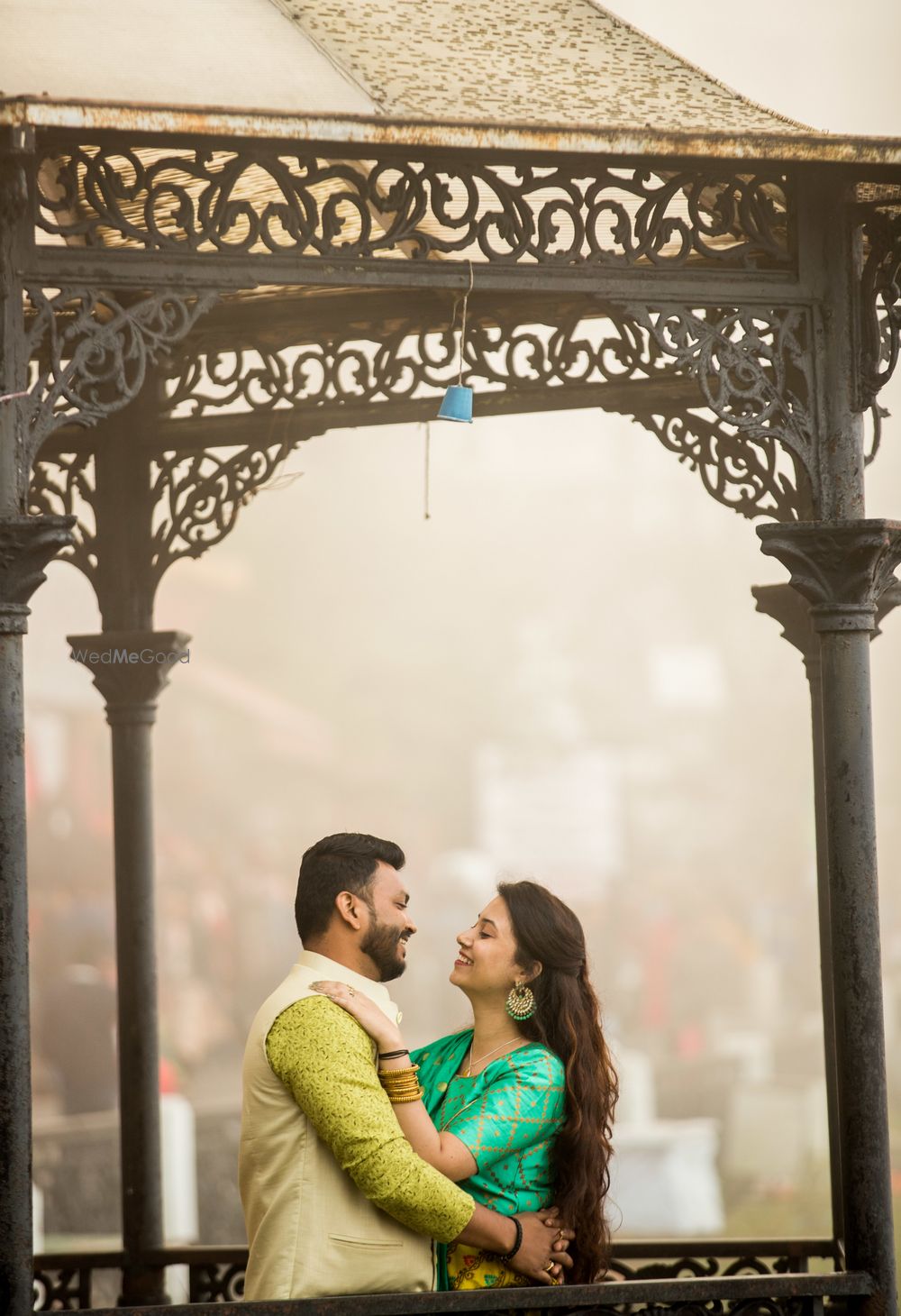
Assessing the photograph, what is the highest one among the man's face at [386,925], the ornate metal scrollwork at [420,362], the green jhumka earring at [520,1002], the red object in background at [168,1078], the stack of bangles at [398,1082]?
the ornate metal scrollwork at [420,362]

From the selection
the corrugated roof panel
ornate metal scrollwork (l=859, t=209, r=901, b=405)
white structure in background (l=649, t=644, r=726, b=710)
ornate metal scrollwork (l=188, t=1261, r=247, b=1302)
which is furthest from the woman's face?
white structure in background (l=649, t=644, r=726, b=710)

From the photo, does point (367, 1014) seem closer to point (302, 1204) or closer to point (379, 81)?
point (302, 1204)

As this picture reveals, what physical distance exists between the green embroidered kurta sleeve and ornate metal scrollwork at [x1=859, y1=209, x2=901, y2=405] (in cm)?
208

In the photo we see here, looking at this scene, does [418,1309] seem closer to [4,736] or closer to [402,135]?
[4,736]

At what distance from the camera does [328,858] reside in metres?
3.74

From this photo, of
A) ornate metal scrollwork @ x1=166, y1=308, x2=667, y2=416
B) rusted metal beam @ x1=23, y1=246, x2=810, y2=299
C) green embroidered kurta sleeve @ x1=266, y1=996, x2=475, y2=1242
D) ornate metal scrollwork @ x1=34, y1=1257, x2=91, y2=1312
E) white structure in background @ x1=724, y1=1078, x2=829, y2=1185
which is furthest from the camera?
white structure in background @ x1=724, y1=1078, x2=829, y2=1185

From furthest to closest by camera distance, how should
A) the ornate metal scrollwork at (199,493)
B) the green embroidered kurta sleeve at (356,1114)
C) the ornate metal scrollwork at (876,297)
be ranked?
the ornate metal scrollwork at (199,493), the ornate metal scrollwork at (876,297), the green embroidered kurta sleeve at (356,1114)

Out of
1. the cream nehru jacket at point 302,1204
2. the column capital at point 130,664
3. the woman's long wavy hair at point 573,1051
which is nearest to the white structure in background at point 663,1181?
the column capital at point 130,664

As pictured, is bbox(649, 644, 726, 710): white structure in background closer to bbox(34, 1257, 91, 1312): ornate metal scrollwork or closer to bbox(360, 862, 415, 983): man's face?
bbox(34, 1257, 91, 1312): ornate metal scrollwork

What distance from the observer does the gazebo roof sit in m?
3.91

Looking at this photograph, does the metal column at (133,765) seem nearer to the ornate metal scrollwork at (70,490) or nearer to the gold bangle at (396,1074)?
the ornate metal scrollwork at (70,490)

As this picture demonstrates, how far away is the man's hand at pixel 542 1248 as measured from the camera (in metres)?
3.72

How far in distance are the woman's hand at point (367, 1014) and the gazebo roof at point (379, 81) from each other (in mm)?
1925

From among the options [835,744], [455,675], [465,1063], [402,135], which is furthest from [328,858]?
[455,675]
